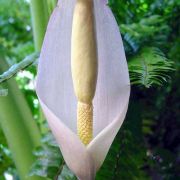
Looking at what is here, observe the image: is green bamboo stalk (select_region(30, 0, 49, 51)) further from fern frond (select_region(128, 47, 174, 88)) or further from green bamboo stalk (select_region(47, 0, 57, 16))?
fern frond (select_region(128, 47, 174, 88))

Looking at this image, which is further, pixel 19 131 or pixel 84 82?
pixel 19 131

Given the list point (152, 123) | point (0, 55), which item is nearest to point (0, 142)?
point (0, 55)

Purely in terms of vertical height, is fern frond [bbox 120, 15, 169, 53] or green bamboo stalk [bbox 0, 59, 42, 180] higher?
fern frond [bbox 120, 15, 169, 53]

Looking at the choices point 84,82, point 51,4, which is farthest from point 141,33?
point 84,82

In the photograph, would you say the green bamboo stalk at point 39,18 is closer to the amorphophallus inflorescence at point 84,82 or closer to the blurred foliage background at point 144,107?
the blurred foliage background at point 144,107

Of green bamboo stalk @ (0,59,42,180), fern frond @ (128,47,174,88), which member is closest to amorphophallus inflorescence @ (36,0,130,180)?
fern frond @ (128,47,174,88)

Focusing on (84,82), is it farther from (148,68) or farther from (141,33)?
(141,33)
